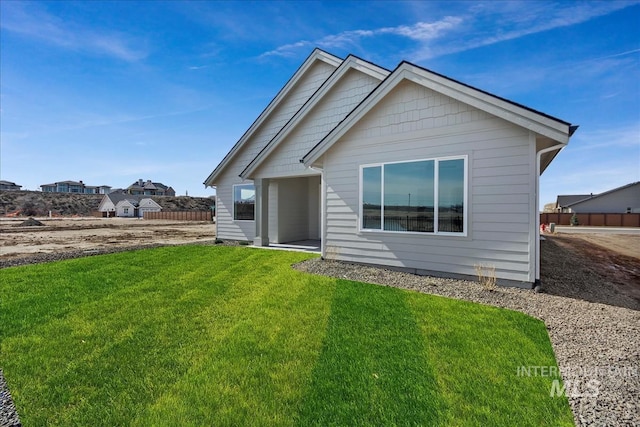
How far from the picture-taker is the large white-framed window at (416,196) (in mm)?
6820

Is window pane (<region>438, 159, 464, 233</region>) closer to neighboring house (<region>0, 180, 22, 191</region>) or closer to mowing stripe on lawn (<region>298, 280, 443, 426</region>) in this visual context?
mowing stripe on lawn (<region>298, 280, 443, 426</region>)

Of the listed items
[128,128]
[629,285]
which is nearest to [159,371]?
[629,285]

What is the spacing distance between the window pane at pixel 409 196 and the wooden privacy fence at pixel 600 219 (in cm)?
3695

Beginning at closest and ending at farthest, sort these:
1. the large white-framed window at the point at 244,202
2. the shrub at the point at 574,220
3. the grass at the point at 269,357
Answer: the grass at the point at 269,357 < the large white-framed window at the point at 244,202 < the shrub at the point at 574,220

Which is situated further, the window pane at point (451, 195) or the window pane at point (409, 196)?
the window pane at point (409, 196)

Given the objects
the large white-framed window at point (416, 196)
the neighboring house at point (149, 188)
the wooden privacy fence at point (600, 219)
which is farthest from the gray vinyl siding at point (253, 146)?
the neighboring house at point (149, 188)

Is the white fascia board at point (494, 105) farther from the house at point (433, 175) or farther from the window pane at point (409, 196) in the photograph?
the window pane at point (409, 196)

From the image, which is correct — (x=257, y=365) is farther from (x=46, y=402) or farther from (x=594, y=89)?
(x=594, y=89)

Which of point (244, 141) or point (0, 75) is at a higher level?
A: point (0, 75)

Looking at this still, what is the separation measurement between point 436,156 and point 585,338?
4.46 m

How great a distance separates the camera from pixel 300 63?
518 inches

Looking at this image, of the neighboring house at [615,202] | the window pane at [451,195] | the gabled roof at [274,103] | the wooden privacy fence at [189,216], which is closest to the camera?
the window pane at [451,195]

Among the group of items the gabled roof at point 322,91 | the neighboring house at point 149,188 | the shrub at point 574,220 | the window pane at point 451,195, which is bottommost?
the shrub at point 574,220

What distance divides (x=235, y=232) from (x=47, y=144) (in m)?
23.5
